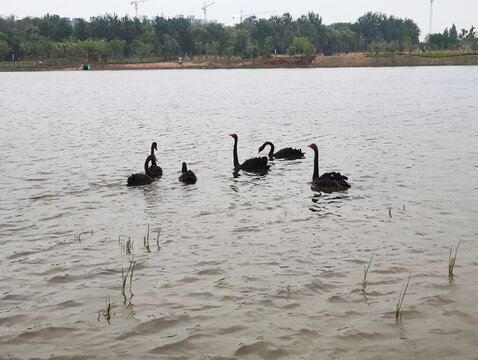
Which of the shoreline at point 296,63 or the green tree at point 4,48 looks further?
the green tree at point 4,48

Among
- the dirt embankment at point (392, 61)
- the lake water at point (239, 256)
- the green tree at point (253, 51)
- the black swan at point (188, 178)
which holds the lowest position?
the lake water at point (239, 256)

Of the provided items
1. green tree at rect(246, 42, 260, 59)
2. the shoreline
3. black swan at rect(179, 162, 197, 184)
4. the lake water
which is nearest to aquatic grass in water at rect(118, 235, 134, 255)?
the lake water

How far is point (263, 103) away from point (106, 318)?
127 ft

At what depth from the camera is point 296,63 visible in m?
170

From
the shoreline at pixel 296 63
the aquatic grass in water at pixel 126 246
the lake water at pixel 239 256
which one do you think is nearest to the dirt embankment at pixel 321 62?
the shoreline at pixel 296 63

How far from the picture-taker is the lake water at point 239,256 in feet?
20.7

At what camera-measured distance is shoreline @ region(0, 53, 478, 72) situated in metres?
145

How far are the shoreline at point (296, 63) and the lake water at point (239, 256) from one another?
135m

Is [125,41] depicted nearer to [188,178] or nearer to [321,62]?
[321,62]

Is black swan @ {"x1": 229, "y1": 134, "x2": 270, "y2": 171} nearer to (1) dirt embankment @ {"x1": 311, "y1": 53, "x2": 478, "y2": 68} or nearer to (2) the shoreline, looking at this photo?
(1) dirt embankment @ {"x1": 311, "y1": 53, "x2": 478, "y2": 68}

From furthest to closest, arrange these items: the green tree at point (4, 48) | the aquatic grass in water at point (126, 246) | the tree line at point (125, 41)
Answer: the tree line at point (125, 41), the green tree at point (4, 48), the aquatic grass in water at point (126, 246)

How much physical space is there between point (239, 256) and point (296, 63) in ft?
544

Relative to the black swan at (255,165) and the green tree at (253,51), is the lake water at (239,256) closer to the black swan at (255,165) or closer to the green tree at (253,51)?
the black swan at (255,165)

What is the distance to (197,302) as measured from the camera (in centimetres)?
729
